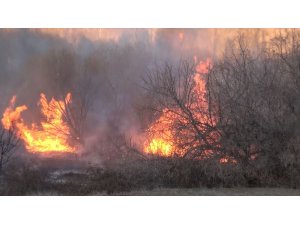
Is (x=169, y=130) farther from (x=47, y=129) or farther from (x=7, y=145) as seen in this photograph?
(x=7, y=145)

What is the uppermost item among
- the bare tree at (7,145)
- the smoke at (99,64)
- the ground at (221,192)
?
the smoke at (99,64)

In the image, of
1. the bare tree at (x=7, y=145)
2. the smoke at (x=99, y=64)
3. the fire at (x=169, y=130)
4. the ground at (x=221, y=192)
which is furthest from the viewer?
the fire at (x=169, y=130)

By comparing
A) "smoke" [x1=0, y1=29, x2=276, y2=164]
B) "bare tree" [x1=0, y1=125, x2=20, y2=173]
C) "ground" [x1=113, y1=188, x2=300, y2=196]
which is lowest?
"ground" [x1=113, y1=188, x2=300, y2=196]

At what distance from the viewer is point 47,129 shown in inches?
396

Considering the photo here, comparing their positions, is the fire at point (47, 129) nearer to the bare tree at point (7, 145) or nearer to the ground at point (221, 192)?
the bare tree at point (7, 145)

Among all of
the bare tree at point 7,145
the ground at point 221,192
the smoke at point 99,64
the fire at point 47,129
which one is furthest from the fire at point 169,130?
the bare tree at point 7,145

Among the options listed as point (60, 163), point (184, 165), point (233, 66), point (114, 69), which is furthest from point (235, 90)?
point (60, 163)

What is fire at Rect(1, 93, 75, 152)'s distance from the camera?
988 centimetres

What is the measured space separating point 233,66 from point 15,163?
227 inches

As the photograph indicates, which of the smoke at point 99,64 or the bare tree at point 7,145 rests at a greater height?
the smoke at point 99,64

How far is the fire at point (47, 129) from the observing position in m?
9.88

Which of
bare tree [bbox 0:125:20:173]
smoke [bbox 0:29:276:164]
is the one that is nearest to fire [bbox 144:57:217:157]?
smoke [bbox 0:29:276:164]

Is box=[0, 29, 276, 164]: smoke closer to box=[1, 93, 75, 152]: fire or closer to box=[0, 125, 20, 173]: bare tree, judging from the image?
box=[1, 93, 75, 152]: fire

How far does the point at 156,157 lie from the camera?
1033 cm
